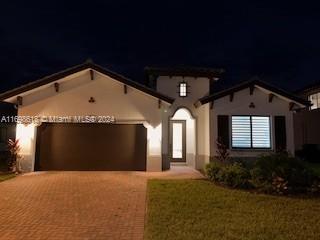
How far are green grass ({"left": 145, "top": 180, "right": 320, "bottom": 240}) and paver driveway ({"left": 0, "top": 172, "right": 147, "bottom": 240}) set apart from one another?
0.51m

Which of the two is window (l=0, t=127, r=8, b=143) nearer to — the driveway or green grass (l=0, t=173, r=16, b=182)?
green grass (l=0, t=173, r=16, b=182)

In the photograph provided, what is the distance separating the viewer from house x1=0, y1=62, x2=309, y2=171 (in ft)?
47.9

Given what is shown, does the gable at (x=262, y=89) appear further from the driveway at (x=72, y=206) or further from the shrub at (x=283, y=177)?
the shrub at (x=283, y=177)

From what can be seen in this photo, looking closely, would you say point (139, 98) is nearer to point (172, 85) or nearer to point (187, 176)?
point (172, 85)

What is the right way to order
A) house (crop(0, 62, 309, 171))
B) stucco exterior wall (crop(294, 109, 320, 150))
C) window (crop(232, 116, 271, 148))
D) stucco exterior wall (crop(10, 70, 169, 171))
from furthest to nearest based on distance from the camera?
stucco exterior wall (crop(294, 109, 320, 150))
window (crop(232, 116, 271, 148))
stucco exterior wall (crop(10, 70, 169, 171))
house (crop(0, 62, 309, 171))

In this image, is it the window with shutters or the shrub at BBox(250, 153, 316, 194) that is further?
the window with shutters

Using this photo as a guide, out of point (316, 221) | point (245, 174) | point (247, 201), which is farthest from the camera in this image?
point (245, 174)

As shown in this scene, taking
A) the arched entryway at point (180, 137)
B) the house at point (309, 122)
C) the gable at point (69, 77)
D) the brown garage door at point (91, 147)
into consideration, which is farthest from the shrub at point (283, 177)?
the house at point (309, 122)

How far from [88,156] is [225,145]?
685 cm

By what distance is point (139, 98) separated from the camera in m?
15.1

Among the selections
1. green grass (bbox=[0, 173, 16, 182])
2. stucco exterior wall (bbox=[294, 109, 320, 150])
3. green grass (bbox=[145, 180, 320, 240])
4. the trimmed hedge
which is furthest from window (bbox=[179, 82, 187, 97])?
stucco exterior wall (bbox=[294, 109, 320, 150])

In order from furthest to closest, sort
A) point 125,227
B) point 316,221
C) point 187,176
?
1. point 187,176
2. point 316,221
3. point 125,227

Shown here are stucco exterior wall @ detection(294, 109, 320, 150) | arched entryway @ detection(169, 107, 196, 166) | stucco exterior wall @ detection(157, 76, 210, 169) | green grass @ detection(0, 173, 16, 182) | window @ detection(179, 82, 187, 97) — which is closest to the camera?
green grass @ detection(0, 173, 16, 182)

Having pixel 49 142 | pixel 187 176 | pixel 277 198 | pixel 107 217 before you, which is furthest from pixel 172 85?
pixel 107 217
